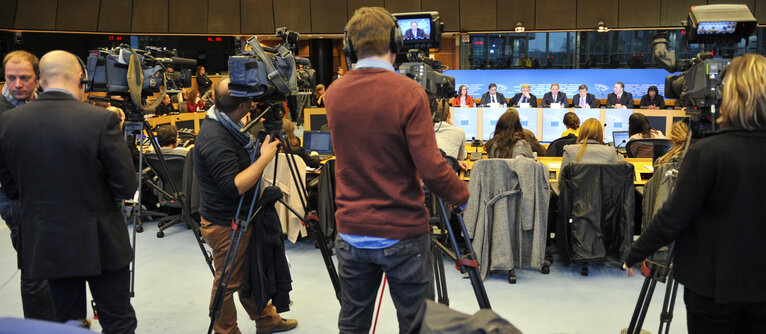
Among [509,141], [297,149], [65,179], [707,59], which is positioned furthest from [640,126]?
[65,179]

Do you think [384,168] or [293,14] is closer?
[384,168]

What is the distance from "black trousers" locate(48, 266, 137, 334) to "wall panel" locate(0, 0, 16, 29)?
10.8 metres

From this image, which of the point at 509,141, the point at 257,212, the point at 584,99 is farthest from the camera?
the point at 584,99

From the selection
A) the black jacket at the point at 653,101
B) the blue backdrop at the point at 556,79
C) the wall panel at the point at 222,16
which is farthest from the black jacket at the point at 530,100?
the wall panel at the point at 222,16

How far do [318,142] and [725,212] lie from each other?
4.84 m

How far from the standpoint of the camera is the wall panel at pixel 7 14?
36.1 ft

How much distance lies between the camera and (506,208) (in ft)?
13.4

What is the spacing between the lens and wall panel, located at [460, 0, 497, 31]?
13.2 meters

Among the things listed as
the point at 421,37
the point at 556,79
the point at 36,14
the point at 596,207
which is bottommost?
the point at 596,207

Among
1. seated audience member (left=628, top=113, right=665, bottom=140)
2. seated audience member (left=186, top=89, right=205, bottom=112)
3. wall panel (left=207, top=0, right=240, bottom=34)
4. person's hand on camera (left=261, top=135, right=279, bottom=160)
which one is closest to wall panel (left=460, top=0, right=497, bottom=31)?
wall panel (left=207, top=0, right=240, bottom=34)

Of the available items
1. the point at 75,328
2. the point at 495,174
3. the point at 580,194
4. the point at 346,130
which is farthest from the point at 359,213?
the point at 580,194

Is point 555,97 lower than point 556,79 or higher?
lower

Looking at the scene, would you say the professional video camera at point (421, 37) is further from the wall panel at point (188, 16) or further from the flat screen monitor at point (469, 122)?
the wall panel at point (188, 16)

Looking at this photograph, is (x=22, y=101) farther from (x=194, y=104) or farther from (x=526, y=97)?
(x=526, y=97)
